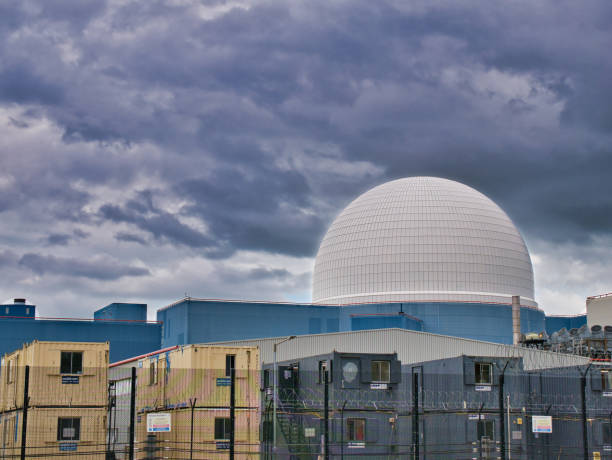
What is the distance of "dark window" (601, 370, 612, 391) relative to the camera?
43.3m

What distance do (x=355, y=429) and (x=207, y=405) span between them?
10.3 m

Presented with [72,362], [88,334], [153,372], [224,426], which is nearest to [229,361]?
[224,426]

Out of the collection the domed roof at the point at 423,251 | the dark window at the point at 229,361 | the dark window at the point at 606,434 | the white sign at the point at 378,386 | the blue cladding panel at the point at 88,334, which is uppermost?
the domed roof at the point at 423,251

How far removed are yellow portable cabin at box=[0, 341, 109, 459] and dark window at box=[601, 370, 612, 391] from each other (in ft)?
85.5

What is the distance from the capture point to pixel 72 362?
94.7 feet

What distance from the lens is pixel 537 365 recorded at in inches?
2186

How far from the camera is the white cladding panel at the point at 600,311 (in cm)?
7656

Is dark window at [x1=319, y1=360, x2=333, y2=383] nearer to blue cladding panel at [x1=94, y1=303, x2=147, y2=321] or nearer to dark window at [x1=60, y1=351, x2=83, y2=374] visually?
dark window at [x1=60, y1=351, x2=83, y2=374]

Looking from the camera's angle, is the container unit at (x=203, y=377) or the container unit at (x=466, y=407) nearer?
the container unit at (x=203, y=377)

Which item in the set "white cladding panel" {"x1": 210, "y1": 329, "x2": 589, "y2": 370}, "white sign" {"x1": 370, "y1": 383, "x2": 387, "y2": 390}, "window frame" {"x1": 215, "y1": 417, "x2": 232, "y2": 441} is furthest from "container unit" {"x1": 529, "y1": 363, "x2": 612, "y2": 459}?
"window frame" {"x1": 215, "y1": 417, "x2": 232, "y2": 441}

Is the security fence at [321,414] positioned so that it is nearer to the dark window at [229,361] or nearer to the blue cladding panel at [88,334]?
the dark window at [229,361]

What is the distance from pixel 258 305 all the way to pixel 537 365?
24.6m

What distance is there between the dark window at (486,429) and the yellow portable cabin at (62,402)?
60.6 feet

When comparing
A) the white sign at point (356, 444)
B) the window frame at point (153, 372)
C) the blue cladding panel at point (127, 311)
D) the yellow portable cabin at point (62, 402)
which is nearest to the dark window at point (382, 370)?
the white sign at point (356, 444)
